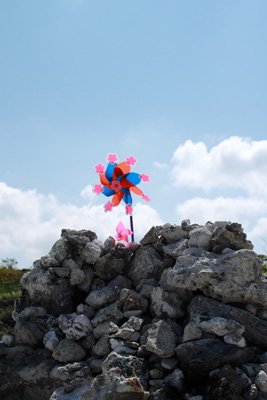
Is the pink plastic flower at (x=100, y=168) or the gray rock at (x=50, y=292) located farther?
the pink plastic flower at (x=100, y=168)

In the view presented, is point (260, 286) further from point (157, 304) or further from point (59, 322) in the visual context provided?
point (59, 322)

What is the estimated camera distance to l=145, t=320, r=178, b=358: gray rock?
5551 mm

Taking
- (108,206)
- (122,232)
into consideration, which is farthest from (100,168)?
(122,232)

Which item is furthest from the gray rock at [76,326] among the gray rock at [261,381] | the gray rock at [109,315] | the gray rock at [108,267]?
the gray rock at [261,381]

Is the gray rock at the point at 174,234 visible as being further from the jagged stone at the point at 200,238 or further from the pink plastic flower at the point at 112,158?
the pink plastic flower at the point at 112,158

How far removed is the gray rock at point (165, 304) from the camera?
21.0ft

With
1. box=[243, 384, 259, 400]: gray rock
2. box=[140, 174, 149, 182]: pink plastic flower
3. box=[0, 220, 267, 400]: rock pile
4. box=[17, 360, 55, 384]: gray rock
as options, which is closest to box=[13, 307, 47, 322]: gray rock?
box=[0, 220, 267, 400]: rock pile

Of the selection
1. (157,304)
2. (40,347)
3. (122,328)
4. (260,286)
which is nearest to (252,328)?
(260,286)

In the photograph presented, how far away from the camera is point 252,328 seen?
237 inches

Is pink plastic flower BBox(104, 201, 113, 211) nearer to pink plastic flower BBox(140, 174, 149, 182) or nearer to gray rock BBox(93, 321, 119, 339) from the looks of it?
pink plastic flower BBox(140, 174, 149, 182)

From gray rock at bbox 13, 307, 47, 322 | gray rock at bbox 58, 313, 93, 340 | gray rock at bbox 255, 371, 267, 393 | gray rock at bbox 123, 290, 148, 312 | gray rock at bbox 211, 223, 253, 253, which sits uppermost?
gray rock at bbox 211, 223, 253, 253

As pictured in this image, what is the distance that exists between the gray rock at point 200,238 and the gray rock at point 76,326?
2193 mm

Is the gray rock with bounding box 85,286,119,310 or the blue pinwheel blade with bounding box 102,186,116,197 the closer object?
the gray rock with bounding box 85,286,119,310

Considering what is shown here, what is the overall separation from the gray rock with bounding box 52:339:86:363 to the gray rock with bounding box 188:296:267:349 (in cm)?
185
